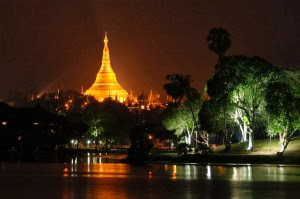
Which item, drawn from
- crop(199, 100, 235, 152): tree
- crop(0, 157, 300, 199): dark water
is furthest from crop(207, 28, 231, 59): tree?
crop(0, 157, 300, 199): dark water

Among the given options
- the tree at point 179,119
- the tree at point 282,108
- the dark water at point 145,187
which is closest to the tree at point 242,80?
the tree at point 282,108

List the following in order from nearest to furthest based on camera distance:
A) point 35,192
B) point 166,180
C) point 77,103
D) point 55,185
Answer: point 35,192
point 55,185
point 166,180
point 77,103

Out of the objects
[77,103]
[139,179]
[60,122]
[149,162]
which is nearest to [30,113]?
[60,122]

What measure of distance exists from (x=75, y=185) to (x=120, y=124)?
117 metres

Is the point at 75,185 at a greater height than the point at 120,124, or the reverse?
the point at 120,124

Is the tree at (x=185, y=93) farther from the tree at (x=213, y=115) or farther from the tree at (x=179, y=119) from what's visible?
the tree at (x=213, y=115)

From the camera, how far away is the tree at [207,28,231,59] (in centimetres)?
9600

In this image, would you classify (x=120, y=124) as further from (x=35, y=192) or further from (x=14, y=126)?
(x=35, y=192)

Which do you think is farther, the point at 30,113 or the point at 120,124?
the point at 120,124

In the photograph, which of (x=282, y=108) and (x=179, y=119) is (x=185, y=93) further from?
(x=282, y=108)

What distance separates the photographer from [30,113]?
130 m

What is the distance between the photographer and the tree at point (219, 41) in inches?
3780

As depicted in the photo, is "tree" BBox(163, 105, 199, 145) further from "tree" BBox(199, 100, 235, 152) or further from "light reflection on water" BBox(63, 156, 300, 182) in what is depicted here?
"light reflection on water" BBox(63, 156, 300, 182)

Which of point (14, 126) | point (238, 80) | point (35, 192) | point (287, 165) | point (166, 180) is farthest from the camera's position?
point (14, 126)
